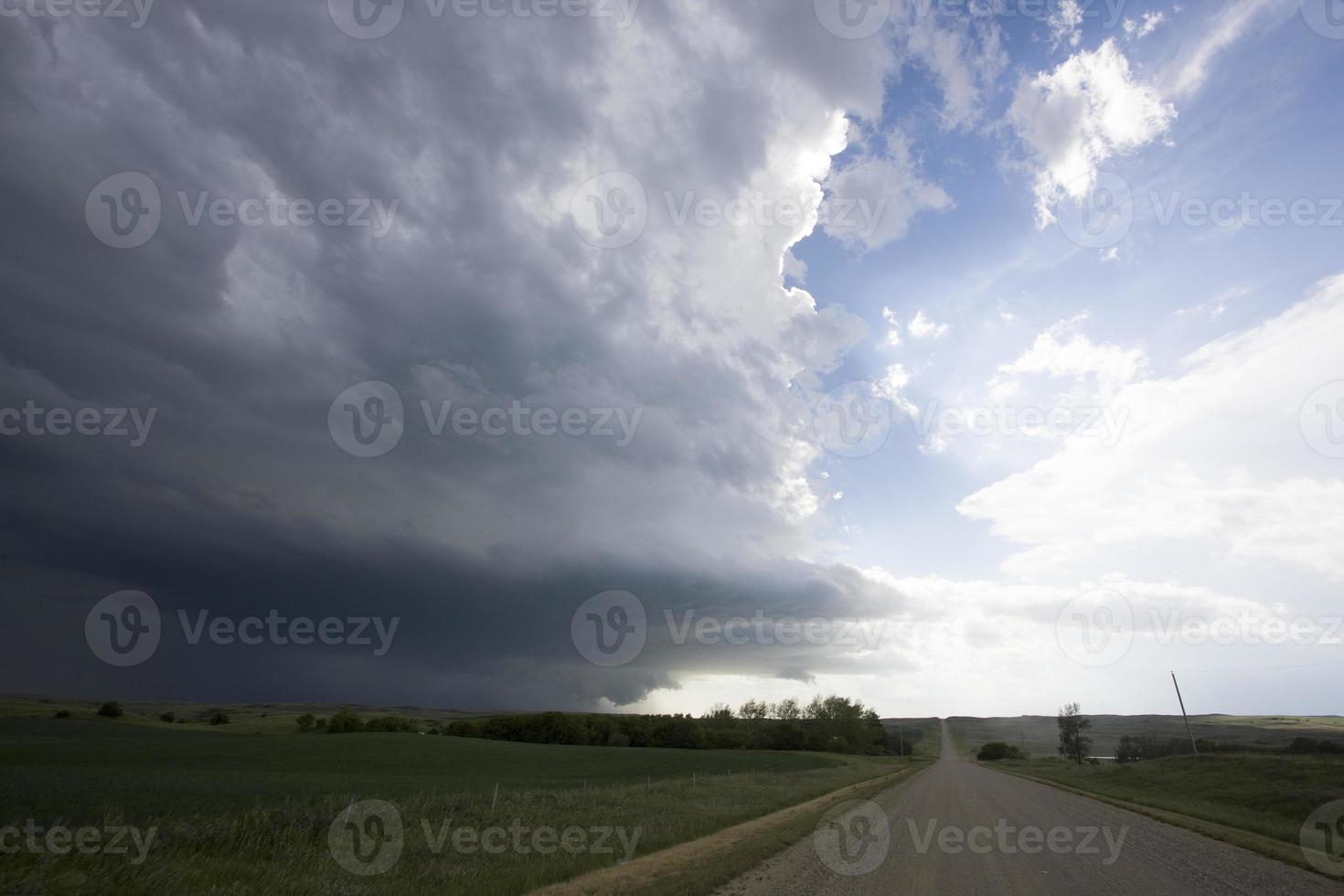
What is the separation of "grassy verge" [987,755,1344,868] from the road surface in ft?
5.86

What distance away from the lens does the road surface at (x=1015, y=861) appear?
37.5 feet

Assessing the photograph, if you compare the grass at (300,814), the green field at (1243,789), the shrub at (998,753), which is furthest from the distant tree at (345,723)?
the shrub at (998,753)

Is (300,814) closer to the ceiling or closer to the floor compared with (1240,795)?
closer to the ceiling

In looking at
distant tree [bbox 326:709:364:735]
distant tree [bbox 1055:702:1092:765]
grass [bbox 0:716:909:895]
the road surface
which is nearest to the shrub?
distant tree [bbox 1055:702:1092:765]

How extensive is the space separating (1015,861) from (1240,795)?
2548 cm

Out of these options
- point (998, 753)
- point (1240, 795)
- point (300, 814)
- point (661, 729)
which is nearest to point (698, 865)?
point (300, 814)

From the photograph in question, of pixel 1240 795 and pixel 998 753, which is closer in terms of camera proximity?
pixel 1240 795

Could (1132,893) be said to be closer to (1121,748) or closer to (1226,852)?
(1226,852)

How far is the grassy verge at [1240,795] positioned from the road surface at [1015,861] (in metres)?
1.79

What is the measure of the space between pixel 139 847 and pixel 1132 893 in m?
18.4

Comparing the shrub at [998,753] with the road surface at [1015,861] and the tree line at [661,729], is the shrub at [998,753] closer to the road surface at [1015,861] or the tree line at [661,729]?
the tree line at [661,729]

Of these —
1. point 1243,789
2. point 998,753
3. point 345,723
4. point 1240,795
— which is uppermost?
point 1243,789

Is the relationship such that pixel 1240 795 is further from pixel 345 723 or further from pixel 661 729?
pixel 345 723

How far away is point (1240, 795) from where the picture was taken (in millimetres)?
29469
